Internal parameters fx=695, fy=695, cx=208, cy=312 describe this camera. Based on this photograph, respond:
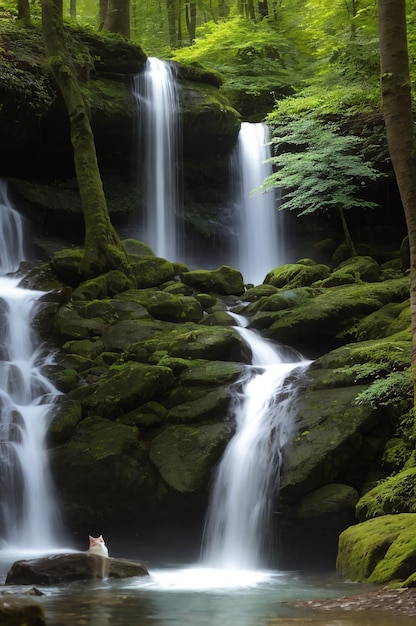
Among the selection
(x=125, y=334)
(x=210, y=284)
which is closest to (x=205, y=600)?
(x=125, y=334)

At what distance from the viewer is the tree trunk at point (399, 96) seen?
7699 millimetres

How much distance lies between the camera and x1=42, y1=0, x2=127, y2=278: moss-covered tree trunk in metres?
14.9

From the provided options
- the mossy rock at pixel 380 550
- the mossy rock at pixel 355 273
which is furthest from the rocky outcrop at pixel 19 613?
the mossy rock at pixel 355 273

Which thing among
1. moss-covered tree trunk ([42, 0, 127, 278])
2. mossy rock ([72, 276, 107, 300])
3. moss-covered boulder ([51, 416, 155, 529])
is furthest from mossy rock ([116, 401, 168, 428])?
moss-covered tree trunk ([42, 0, 127, 278])

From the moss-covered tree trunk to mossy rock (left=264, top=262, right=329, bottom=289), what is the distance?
376 centimetres

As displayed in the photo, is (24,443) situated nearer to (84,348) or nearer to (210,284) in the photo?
(84,348)

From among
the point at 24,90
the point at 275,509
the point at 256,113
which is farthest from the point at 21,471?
the point at 256,113

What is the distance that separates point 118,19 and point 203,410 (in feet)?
50.2

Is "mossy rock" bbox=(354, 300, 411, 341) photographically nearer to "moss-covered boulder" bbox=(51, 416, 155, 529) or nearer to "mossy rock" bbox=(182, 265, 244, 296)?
"mossy rock" bbox=(182, 265, 244, 296)

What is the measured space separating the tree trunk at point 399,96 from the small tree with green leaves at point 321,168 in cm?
913

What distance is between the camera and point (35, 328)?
13.1m

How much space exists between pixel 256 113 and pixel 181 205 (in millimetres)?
5190

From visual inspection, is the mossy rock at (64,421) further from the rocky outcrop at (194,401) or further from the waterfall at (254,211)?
the waterfall at (254,211)

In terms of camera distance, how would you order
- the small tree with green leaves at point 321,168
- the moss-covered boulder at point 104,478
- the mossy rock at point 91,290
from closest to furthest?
the moss-covered boulder at point 104,478 < the mossy rock at point 91,290 < the small tree with green leaves at point 321,168
